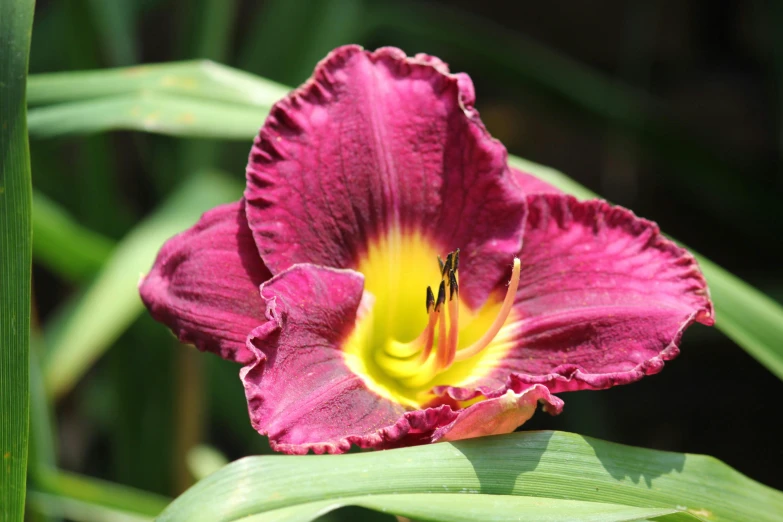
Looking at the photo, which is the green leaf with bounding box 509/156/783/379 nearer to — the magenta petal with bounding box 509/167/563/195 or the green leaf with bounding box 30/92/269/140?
the magenta petal with bounding box 509/167/563/195

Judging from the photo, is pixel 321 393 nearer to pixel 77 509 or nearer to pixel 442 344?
pixel 442 344

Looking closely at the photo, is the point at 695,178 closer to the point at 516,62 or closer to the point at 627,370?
the point at 516,62

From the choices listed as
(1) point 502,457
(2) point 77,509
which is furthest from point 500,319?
(2) point 77,509

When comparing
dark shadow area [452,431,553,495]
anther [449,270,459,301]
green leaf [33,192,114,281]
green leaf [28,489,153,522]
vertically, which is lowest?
green leaf [28,489,153,522]

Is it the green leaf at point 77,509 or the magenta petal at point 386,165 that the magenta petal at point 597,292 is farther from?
the green leaf at point 77,509

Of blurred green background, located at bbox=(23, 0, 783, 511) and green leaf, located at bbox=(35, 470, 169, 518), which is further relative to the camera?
blurred green background, located at bbox=(23, 0, 783, 511)

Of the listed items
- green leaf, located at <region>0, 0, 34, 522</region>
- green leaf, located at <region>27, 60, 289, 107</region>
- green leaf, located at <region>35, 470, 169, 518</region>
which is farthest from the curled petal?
green leaf, located at <region>35, 470, 169, 518</region>

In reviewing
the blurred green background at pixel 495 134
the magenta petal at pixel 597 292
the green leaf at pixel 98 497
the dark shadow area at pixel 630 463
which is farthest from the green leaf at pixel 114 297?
the dark shadow area at pixel 630 463
